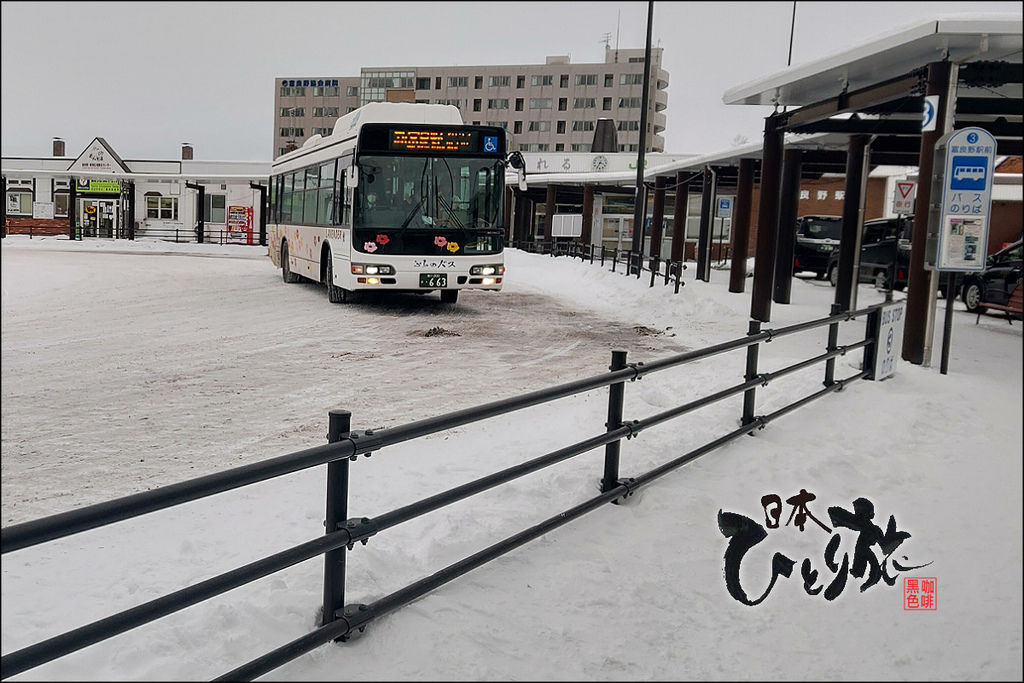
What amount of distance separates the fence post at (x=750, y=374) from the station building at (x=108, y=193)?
382 centimetres

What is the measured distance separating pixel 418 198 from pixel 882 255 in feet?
49.2

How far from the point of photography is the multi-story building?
30.1 ft

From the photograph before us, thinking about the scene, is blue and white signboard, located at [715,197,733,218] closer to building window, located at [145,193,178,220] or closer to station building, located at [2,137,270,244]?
station building, located at [2,137,270,244]

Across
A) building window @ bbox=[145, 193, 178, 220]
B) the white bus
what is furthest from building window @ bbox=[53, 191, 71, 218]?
the white bus

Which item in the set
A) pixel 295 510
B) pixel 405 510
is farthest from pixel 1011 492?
pixel 295 510

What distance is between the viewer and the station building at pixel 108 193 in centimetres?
279

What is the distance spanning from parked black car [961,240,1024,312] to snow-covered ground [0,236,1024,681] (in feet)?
21.4

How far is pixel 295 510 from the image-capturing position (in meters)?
5.47

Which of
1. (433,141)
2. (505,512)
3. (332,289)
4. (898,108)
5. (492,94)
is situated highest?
(898,108)

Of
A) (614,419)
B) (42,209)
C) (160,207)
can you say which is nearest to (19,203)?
(42,209)

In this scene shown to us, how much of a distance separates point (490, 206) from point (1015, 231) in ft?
81.3

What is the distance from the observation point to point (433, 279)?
49.3 ft

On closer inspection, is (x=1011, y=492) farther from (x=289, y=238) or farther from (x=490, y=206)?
(x=289, y=238)

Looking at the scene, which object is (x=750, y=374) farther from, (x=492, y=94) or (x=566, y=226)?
(x=566, y=226)
